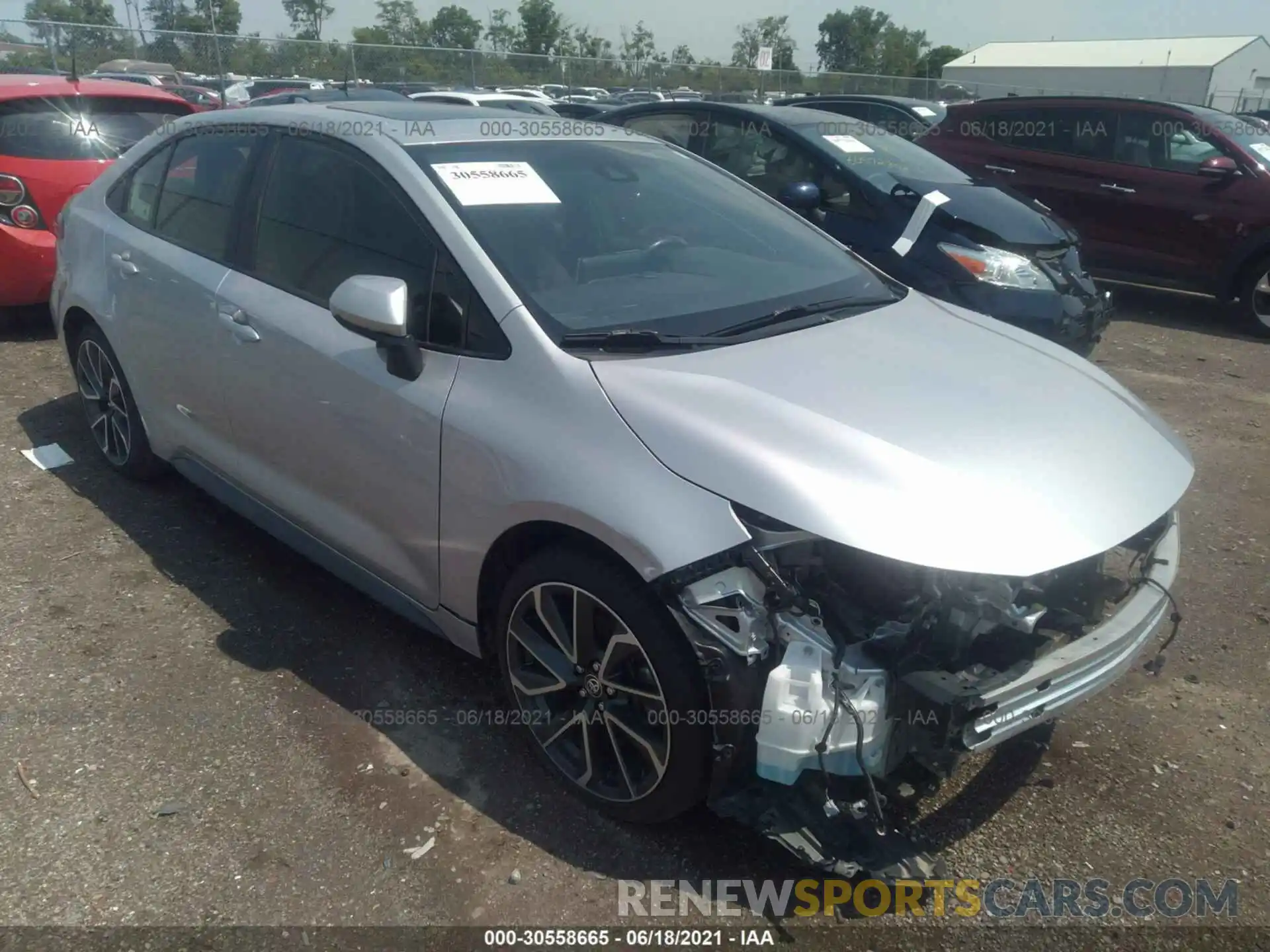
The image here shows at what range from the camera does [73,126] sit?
6656 millimetres

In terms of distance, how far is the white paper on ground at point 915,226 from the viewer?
615 centimetres

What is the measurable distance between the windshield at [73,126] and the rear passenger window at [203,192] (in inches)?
123

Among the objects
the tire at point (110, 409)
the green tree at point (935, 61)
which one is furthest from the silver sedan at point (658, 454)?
the green tree at point (935, 61)

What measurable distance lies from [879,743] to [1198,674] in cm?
183

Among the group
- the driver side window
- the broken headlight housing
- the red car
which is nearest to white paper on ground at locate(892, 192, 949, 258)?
the broken headlight housing

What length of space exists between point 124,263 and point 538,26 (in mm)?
56480

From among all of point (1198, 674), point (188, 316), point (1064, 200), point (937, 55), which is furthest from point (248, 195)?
point (937, 55)

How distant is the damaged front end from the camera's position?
7.32 feet

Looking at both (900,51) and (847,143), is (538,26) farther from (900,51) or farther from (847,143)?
(847,143)

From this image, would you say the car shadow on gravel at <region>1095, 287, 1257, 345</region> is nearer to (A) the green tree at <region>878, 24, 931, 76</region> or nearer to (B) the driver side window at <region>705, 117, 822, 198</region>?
(B) the driver side window at <region>705, 117, 822, 198</region>

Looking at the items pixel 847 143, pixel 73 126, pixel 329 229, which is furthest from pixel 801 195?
pixel 73 126

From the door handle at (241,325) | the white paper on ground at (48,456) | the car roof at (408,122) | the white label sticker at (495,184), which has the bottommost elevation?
the white paper on ground at (48,456)

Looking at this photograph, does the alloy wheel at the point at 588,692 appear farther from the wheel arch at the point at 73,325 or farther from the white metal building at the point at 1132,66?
the white metal building at the point at 1132,66
